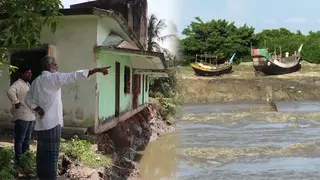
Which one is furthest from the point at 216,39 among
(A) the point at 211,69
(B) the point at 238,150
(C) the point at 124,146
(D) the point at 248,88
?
(C) the point at 124,146

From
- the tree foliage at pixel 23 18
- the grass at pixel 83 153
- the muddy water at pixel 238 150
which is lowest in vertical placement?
the muddy water at pixel 238 150

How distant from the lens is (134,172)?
34.8ft

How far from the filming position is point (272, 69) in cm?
4150

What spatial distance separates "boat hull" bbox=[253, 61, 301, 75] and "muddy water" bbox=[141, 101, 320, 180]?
719 inches

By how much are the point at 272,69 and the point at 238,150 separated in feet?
94.8

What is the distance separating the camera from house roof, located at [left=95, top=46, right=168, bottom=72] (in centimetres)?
923

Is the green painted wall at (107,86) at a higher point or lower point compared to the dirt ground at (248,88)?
higher

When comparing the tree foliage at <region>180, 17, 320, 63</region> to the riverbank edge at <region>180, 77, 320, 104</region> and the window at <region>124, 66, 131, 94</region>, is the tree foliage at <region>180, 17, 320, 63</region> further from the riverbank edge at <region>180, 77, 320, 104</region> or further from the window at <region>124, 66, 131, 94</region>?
the window at <region>124, 66, 131, 94</region>

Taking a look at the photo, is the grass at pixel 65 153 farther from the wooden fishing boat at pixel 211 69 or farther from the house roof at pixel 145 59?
the wooden fishing boat at pixel 211 69

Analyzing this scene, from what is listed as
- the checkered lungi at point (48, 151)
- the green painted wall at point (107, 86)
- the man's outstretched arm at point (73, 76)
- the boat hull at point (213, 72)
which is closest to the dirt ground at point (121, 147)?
Answer: the green painted wall at point (107, 86)

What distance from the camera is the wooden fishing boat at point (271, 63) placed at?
130ft

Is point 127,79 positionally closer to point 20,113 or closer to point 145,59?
point 145,59

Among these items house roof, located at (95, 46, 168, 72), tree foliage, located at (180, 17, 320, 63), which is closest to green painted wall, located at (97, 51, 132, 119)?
house roof, located at (95, 46, 168, 72)

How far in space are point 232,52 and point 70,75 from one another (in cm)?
4294
